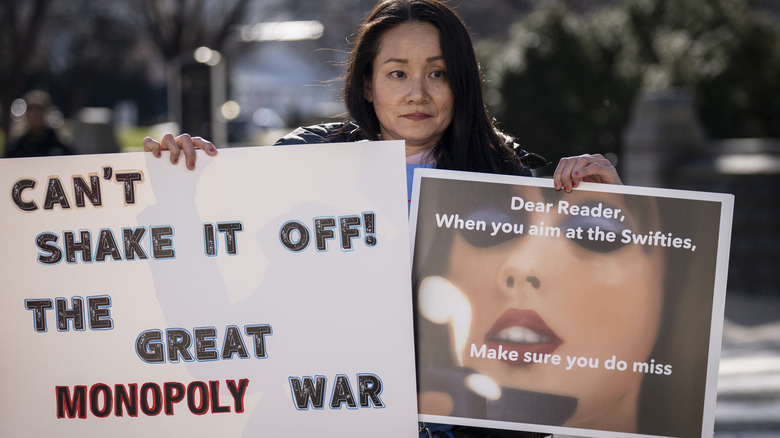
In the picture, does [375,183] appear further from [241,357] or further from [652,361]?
[652,361]

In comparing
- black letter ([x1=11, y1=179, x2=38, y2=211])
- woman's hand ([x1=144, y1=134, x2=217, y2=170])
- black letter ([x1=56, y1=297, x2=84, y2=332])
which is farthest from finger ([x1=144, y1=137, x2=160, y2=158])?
black letter ([x1=56, y1=297, x2=84, y2=332])

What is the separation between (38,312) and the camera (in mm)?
2395

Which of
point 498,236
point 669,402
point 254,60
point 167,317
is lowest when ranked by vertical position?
point 669,402

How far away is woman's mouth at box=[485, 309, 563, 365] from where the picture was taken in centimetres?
238

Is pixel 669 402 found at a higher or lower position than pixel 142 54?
lower

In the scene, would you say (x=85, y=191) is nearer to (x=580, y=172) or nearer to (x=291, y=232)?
(x=291, y=232)

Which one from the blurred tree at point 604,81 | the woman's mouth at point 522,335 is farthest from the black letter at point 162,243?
the blurred tree at point 604,81

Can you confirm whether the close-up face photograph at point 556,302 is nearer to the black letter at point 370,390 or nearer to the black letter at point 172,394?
the black letter at point 370,390

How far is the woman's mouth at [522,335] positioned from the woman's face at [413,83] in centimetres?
56

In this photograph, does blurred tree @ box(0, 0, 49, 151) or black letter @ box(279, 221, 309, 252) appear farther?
blurred tree @ box(0, 0, 49, 151)

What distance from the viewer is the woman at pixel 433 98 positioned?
2389mm

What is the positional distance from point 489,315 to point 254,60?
103ft

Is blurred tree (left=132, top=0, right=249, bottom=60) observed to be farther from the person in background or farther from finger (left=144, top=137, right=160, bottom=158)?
finger (left=144, top=137, right=160, bottom=158)

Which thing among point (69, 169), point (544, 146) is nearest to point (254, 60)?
point (544, 146)
